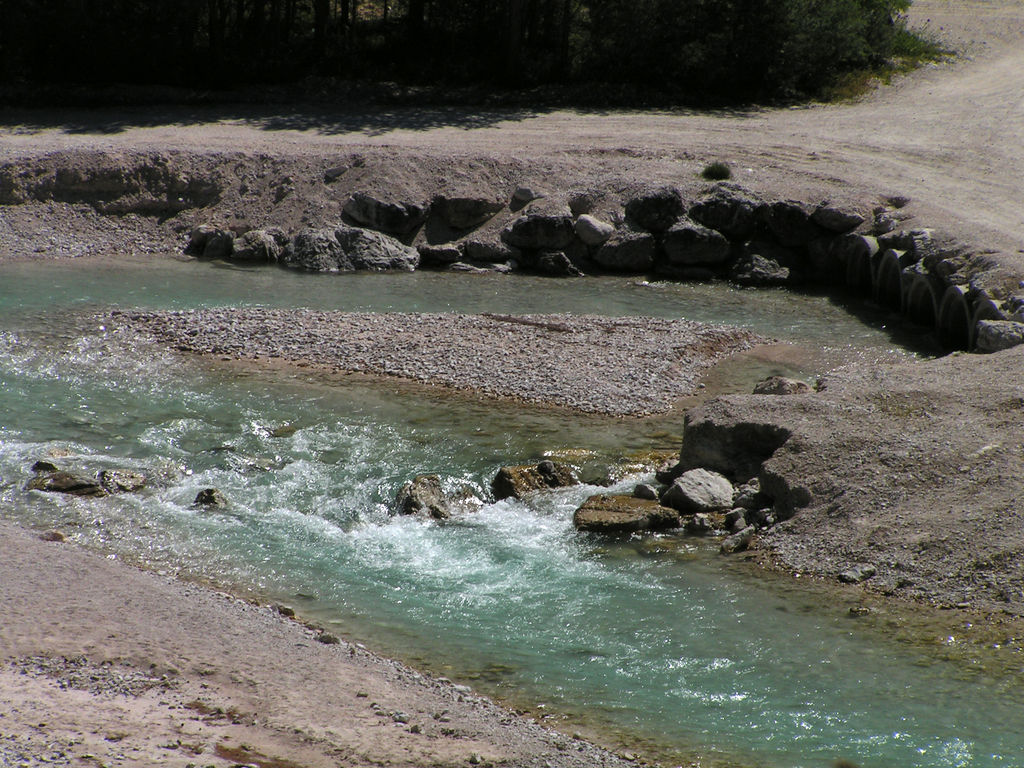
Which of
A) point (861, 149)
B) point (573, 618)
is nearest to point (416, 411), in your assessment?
point (573, 618)

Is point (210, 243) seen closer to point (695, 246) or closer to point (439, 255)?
point (439, 255)

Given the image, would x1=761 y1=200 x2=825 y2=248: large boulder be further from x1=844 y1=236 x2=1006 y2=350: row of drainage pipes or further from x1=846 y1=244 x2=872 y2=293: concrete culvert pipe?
x1=846 y1=244 x2=872 y2=293: concrete culvert pipe

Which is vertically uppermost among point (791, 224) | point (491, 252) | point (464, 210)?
point (791, 224)

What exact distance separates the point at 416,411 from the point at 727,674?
294 inches

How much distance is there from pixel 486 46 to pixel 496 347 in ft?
72.2

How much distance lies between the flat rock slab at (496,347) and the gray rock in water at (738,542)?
414 centimetres

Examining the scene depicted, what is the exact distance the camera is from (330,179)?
25234mm

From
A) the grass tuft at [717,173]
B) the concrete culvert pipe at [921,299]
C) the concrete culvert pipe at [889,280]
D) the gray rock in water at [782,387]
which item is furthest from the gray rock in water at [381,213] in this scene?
the gray rock in water at [782,387]

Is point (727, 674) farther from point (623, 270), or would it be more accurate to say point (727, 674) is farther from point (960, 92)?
point (960, 92)

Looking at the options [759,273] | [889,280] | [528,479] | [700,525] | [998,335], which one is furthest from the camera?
[759,273]

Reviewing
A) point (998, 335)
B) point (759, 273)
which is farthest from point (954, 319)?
point (759, 273)

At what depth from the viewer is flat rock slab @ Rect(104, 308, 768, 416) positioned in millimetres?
16156

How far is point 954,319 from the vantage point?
61.1 feet

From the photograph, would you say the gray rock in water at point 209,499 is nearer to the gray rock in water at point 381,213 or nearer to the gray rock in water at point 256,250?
the gray rock in water at point 256,250
